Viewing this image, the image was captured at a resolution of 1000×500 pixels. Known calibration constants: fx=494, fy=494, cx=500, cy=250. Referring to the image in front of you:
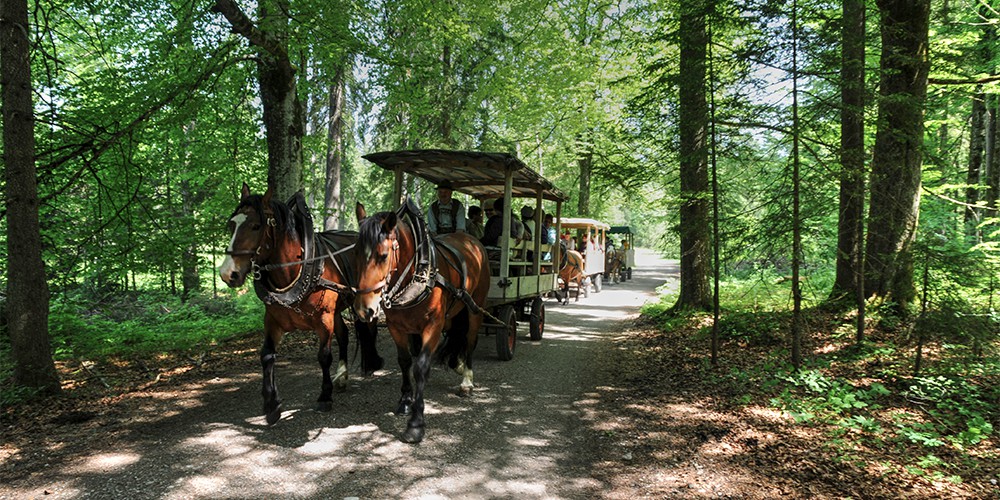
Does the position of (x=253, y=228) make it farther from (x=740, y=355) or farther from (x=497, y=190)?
(x=740, y=355)

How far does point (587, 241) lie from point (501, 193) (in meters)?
8.28

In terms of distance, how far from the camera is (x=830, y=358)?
665 cm

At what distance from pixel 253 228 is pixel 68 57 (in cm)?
1121

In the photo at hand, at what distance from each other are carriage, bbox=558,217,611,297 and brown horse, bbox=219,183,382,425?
12.2 m

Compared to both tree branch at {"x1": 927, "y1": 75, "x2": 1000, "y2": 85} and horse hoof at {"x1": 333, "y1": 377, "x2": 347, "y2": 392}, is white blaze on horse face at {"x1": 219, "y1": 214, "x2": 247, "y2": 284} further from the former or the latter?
tree branch at {"x1": 927, "y1": 75, "x2": 1000, "y2": 85}

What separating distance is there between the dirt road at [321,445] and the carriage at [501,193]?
1.14 m

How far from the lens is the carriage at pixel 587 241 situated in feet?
56.7

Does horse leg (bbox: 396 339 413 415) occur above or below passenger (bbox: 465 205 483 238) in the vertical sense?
below

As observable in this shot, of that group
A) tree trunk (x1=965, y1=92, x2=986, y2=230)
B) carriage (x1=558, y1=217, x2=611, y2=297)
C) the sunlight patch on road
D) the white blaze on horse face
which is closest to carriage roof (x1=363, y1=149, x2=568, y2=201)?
the white blaze on horse face

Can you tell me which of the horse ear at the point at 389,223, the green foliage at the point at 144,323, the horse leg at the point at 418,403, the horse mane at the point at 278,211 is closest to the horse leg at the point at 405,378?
the horse leg at the point at 418,403

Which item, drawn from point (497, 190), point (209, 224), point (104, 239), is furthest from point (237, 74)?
point (497, 190)

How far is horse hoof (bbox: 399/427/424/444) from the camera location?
14.8ft

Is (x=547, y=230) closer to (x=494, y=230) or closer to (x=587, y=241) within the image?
(x=494, y=230)

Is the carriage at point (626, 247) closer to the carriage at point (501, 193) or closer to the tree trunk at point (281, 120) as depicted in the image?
the carriage at point (501, 193)
